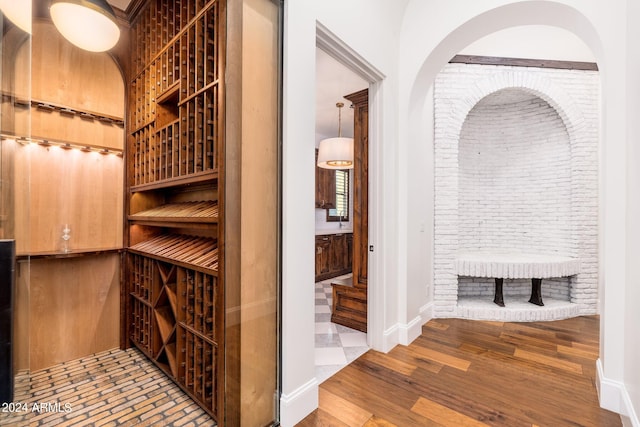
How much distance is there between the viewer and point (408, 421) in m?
1.64

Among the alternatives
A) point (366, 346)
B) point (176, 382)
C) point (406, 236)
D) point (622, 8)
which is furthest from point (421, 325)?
point (622, 8)

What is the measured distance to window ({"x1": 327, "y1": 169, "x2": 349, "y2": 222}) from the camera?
6.57 m

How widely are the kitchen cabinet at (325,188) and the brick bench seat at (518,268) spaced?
3118mm

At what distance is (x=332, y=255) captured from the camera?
5.57 metres

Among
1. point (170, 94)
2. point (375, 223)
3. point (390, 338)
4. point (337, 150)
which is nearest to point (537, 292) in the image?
point (390, 338)

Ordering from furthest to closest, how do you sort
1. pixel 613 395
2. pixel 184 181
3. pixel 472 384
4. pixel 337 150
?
pixel 337 150 < pixel 472 384 < pixel 184 181 < pixel 613 395

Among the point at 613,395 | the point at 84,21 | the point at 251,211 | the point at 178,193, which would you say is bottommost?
→ the point at 613,395

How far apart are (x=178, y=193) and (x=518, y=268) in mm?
3883

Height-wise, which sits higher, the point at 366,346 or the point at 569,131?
the point at 569,131

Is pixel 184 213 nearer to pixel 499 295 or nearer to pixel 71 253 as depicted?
pixel 71 253

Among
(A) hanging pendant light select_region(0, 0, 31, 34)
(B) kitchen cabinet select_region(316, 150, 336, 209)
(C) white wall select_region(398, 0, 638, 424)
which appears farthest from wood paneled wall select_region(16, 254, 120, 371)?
(B) kitchen cabinet select_region(316, 150, 336, 209)

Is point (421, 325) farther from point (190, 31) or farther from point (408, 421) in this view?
point (190, 31)

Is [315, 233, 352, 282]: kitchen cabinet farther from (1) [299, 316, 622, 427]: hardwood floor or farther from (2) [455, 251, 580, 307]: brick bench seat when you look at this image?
(1) [299, 316, 622, 427]: hardwood floor

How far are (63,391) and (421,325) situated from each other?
304 cm
